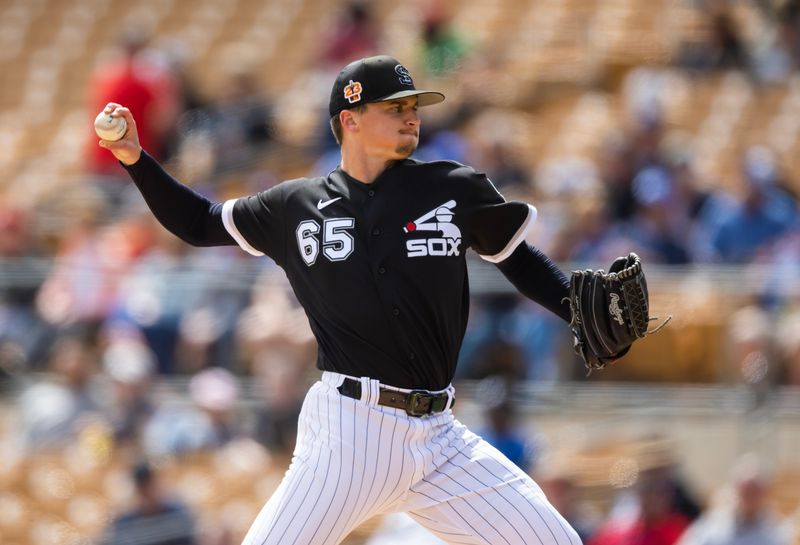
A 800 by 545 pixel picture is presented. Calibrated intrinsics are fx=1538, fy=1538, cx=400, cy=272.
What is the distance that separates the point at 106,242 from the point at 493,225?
5.66m

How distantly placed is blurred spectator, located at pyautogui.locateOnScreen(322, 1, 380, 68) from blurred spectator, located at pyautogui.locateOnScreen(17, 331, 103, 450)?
392 cm

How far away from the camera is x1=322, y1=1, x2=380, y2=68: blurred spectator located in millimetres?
12133

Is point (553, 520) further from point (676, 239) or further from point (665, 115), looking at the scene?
point (665, 115)

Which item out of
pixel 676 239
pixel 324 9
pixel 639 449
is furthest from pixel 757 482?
pixel 324 9

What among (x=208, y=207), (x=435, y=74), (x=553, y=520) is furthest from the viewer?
(x=435, y=74)

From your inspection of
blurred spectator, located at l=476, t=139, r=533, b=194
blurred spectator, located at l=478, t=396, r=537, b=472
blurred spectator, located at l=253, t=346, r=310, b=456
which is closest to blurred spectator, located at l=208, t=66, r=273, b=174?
blurred spectator, located at l=476, t=139, r=533, b=194

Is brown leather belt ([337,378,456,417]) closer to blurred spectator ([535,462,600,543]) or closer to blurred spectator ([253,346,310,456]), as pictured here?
blurred spectator ([535,462,600,543])

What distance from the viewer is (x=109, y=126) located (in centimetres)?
477

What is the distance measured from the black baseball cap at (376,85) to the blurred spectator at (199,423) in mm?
4010

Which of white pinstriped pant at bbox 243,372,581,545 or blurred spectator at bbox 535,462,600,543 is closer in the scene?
white pinstriped pant at bbox 243,372,581,545

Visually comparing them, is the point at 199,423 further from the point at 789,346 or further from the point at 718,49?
the point at 718,49

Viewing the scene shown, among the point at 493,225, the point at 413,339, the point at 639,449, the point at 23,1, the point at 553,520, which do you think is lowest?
the point at 639,449

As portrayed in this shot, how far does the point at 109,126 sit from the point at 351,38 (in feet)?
24.9

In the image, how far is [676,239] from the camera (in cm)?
872
